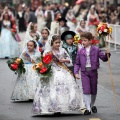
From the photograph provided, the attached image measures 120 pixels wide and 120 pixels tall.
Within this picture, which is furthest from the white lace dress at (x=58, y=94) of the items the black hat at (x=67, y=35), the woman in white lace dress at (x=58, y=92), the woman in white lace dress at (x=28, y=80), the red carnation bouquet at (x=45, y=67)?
the woman in white lace dress at (x=28, y=80)

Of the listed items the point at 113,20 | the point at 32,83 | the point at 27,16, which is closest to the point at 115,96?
the point at 32,83

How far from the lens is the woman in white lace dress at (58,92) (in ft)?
44.3

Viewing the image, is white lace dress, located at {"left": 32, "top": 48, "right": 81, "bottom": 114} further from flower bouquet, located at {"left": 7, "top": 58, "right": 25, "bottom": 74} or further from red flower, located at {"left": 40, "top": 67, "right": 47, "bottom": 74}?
flower bouquet, located at {"left": 7, "top": 58, "right": 25, "bottom": 74}

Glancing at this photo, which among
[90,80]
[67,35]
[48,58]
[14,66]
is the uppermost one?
[67,35]

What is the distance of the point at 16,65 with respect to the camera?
52.0ft

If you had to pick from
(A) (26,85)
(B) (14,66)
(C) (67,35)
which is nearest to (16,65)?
(B) (14,66)

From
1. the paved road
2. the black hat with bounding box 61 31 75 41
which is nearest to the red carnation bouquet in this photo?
the paved road

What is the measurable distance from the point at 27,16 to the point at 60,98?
37.3 m

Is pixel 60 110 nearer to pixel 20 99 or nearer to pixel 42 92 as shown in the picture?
pixel 42 92

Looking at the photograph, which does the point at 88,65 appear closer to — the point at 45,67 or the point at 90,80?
the point at 90,80

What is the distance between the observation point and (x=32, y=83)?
53.6 ft

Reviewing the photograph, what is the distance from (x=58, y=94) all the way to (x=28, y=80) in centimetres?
290

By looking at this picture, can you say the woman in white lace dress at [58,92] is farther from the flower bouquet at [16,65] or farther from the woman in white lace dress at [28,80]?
the woman in white lace dress at [28,80]

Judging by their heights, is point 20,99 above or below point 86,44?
below
